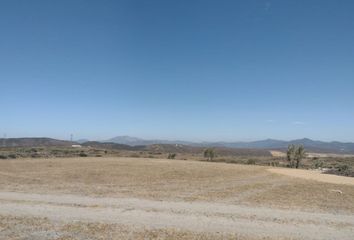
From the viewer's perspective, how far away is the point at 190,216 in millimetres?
14102

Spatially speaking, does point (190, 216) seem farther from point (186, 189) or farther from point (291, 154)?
point (291, 154)

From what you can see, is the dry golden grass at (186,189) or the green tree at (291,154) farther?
the green tree at (291,154)

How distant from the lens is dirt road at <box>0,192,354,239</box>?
1220 cm

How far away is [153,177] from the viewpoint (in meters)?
28.5

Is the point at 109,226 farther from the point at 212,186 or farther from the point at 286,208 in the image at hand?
the point at 212,186

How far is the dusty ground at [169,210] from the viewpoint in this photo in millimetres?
11680

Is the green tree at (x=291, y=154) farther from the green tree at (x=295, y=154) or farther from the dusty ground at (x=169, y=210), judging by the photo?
the dusty ground at (x=169, y=210)

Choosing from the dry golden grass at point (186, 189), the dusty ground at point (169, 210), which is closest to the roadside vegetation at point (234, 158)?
the dry golden grass at point (186, 189)

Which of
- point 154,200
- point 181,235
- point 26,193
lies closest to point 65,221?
point 181,235

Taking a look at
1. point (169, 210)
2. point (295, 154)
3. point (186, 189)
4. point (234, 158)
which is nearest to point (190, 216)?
→ point (169, 210)

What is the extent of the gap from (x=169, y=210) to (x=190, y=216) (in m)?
1.35

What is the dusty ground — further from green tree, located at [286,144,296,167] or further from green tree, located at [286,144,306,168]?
green tree, located at [286,144,296,167]

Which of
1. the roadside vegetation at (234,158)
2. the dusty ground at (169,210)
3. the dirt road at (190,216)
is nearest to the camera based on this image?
the dusty ground at (169,210)

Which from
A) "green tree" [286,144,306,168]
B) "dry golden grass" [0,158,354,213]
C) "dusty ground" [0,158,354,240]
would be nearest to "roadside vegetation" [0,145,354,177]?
"green tree" [286,144,306,168]
